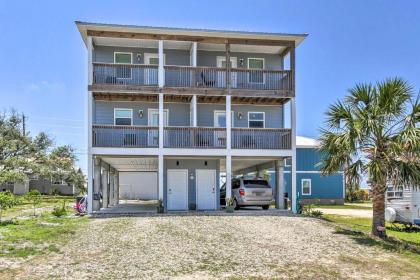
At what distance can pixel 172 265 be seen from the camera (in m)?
10.5

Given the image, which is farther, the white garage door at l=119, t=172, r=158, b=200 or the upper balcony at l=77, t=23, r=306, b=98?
the white garage door at l=119, t=172, r=158, b=200

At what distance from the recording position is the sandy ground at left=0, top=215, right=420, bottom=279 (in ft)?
32.0

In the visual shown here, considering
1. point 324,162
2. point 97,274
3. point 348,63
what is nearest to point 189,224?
point 324,162

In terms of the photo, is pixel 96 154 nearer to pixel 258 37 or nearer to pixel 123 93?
pixel 123 93

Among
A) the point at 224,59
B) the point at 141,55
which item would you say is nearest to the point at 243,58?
the point at 224,59

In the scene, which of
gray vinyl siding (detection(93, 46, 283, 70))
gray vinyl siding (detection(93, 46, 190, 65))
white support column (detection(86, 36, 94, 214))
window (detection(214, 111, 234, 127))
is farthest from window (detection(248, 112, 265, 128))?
white support column (detection(86, 36, 94, 214))

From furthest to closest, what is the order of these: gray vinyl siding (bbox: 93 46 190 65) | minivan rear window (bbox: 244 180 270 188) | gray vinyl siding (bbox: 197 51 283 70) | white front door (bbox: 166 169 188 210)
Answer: gray vinyl siding (bbox: 197 51 283 70), gray vinyl siding (bbox: 93 46 190 65), white front door (bbox: 166 169 188 210), minivan rear window (bbox: 244 180 270 188)

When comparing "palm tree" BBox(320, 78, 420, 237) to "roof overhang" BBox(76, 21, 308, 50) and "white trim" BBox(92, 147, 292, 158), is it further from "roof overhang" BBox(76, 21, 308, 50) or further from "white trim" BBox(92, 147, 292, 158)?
"roof overhang" BBox(76, 21, 308, 50)

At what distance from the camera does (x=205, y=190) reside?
2495 cm

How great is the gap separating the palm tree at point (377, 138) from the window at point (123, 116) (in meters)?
12.1

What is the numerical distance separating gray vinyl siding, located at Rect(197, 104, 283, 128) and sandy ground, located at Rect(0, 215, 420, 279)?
9403mm

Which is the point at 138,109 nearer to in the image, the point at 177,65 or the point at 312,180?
Result: the point at 177,65

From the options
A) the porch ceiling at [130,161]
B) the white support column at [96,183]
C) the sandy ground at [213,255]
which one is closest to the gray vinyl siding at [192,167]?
the porch ceiling at [130,161]

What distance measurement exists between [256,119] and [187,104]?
152 inches
